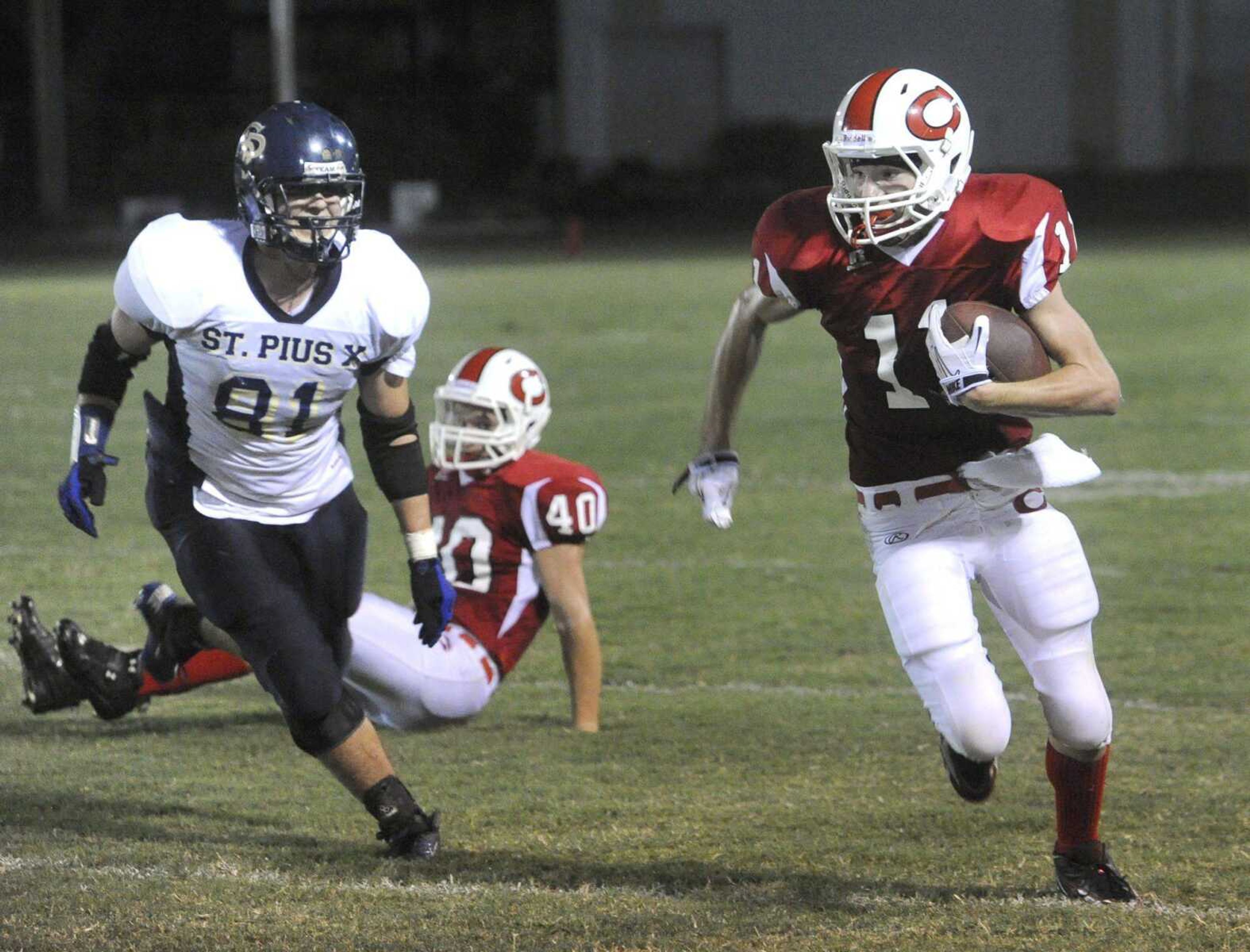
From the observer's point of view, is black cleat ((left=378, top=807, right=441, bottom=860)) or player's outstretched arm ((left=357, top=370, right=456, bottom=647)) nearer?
black cleat ((left=378, top=807, right=441, bottom=860))

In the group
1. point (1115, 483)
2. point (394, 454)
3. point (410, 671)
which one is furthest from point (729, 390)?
point (1115, 483)

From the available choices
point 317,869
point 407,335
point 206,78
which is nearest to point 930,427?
point 407,335

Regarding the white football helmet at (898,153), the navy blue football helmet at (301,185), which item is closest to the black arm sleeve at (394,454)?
the navy blue football helmet at (301,185)

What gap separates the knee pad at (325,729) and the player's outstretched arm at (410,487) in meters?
0.28

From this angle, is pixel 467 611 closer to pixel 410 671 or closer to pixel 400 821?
pixel 410 671

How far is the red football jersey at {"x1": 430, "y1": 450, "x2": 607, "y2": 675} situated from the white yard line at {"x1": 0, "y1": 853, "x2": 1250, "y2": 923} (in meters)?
1.33

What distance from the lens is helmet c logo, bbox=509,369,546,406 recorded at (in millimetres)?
5078

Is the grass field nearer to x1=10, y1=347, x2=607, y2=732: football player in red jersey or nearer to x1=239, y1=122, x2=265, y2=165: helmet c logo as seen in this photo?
x1=10, y1=347, x2=607, y2=732: football player in red jersey

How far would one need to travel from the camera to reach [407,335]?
3.89m

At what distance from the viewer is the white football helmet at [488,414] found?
504cm

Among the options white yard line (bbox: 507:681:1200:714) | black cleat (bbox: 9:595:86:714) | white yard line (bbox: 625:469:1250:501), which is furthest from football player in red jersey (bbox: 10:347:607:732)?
white yard line (bbox: 625:469:1250:501)

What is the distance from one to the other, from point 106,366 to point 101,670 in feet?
3.49

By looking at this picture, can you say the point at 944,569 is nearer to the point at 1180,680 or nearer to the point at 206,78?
the point at 1180,680

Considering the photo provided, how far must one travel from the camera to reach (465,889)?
3.63m
